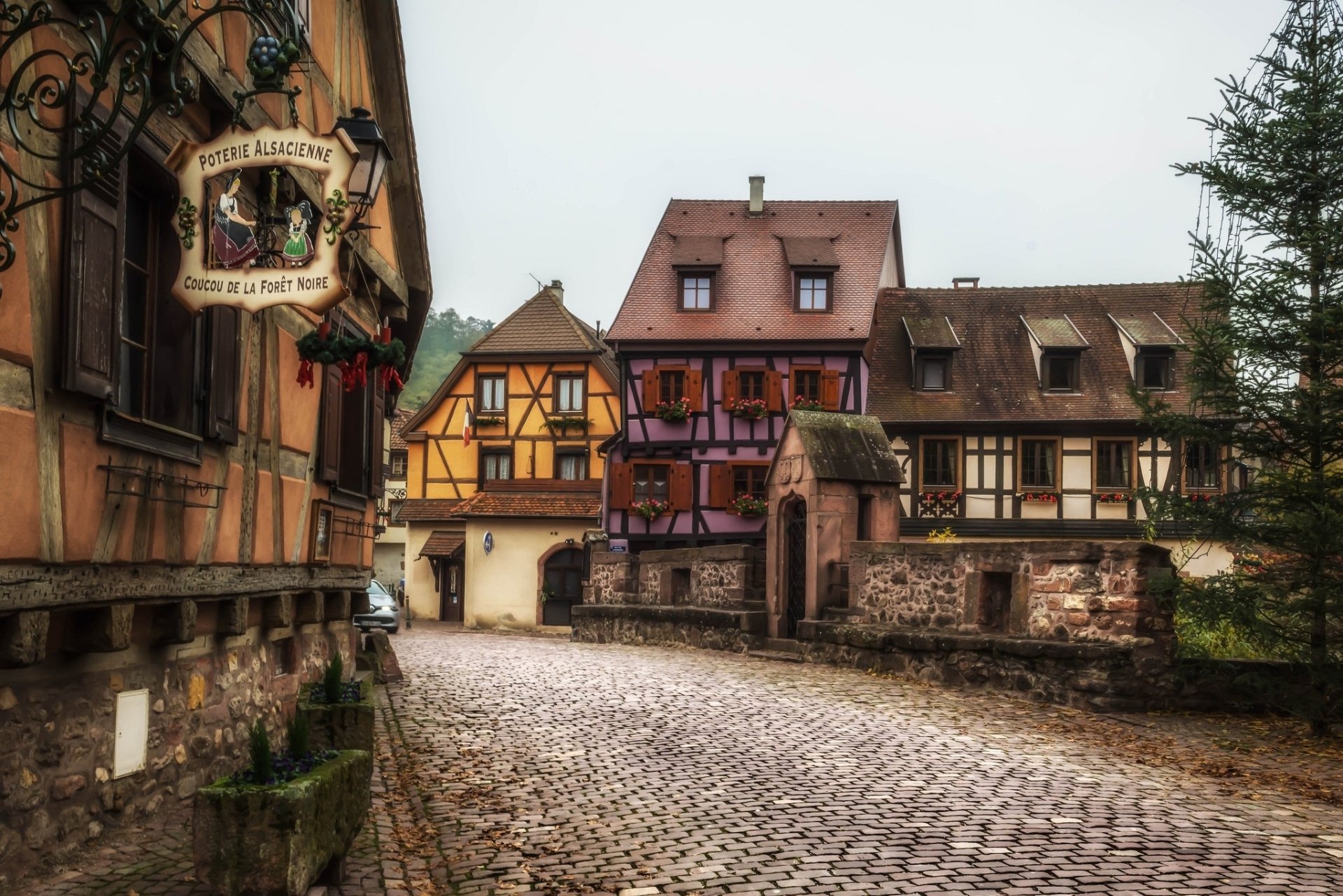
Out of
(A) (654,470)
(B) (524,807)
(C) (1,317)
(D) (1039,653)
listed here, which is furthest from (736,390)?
(C) (1,317)

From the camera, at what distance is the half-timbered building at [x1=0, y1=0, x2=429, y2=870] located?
18.3ft

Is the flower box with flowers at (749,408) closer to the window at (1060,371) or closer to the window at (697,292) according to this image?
the window at (697,292)

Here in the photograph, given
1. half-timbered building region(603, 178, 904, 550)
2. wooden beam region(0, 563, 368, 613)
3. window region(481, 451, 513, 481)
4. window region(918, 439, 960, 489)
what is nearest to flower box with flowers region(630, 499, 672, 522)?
half-timbered building region(603, 178, 904, 550)

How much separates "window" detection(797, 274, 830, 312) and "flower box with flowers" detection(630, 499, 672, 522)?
5.62 metres

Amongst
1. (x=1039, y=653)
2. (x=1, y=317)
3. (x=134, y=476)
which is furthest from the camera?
(x=1039, y=653)

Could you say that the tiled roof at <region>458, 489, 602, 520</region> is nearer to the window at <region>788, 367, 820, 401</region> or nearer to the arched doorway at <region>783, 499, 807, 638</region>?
the window at <region>788, 367, 820, 401</region>

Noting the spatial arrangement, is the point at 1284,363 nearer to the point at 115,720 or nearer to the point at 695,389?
the point at 115,720

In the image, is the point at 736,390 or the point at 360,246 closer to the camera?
the point at 360,246

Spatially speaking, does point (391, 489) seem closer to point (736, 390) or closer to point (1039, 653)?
point (736, 390)

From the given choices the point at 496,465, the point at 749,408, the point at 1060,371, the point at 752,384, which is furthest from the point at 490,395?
the point at 1060,371

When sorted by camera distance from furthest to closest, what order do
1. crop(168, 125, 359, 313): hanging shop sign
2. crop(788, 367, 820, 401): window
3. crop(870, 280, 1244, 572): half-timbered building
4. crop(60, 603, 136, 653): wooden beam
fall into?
crop(788, 367, 820, 401): window < crop(870, 280, 1244, 572): half-timbered building < crop(168, 125, 359, 313): hanging shop sign < crop(60, 603, 136, 653): wooden beam

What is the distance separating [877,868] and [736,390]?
1017 inches

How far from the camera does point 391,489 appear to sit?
5166 cm

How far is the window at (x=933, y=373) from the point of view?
1299 inches
